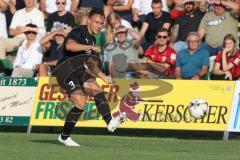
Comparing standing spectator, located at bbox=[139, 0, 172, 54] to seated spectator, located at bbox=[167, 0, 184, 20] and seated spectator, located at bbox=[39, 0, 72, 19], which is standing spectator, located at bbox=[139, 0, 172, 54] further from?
seated spectator, located at bbox=[39, 0, 72, 19]

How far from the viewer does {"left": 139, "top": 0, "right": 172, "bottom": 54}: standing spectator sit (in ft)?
56.7

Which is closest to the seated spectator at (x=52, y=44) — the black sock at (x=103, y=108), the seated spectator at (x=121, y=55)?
the seated spectator at (x=121, y=55)

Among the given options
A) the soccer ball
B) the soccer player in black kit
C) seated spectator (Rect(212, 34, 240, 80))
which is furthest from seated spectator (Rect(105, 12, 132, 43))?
the soccer player in black kit

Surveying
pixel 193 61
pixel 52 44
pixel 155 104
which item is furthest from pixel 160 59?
pixel 52 44

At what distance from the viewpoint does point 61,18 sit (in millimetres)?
17453

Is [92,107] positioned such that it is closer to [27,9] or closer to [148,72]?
[148,72]

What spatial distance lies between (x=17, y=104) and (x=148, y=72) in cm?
276

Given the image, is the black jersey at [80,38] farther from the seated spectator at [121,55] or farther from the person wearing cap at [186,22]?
the person wearing cap at [186,22]

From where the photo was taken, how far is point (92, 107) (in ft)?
49.7

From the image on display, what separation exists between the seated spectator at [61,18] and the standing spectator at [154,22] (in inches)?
65.1

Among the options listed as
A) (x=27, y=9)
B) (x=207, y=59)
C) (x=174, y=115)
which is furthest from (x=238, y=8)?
(x=27, y=9)

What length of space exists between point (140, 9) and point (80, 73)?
243 inches

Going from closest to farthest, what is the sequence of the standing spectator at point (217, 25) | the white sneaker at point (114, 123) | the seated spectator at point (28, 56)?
the white sneaker at point (114, 123) < the seated spectator at point (28, 56) < the standing spectator at point (217, 25)

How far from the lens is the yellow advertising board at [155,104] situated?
14680 mm
